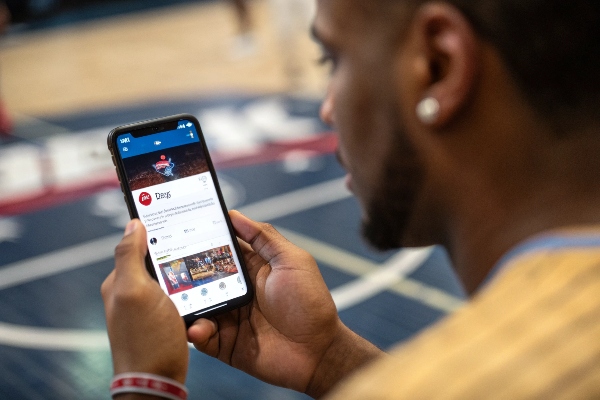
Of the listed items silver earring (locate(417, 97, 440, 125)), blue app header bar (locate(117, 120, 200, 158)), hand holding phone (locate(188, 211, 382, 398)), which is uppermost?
silver earring (locate(417, 97, 440, 125))

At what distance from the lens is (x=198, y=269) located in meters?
1.59

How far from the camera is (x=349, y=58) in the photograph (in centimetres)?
95

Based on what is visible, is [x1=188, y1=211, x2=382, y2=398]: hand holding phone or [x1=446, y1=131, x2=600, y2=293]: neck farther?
[x1=188, y1=211, x2=382, y2=398]: hand holding phone

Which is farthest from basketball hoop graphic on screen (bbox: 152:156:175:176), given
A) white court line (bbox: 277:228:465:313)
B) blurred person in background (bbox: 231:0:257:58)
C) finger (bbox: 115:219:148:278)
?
blurred person in background (bbox: 231:0:257:58)

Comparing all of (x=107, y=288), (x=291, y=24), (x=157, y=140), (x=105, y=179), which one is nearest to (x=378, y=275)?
(x=157, y=140)

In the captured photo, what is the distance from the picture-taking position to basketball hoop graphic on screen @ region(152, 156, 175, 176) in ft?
5.31

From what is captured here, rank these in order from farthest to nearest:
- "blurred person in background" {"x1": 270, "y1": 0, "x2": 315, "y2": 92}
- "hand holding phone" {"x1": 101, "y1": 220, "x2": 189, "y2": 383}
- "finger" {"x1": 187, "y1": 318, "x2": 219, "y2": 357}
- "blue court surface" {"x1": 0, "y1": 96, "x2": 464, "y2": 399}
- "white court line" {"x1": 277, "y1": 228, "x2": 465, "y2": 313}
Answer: "blurred person in background" {"x1": 270, "y1": 0, "x2": 315, "y2": 92} → "white court line" {"x1": 277, "y1": 228, "x2": 465, "y2": 313} → "blue court surface" {"x1": 0, "y1": 96, "x2": 464, "y2": 399} → "finger" {"x1": 187, "y1": 318, "x2": 219, "y2": 357} → "hand holding phone" {"x1": 101, "y1": 220, "x2": 189, "y2": 383}

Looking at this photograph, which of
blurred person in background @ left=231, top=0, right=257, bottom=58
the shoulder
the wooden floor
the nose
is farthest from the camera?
blurred person in background @ left=231, top=0, right=257, bottom=58

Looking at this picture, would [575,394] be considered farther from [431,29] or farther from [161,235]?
[161,235]

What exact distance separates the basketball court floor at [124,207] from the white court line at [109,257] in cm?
1

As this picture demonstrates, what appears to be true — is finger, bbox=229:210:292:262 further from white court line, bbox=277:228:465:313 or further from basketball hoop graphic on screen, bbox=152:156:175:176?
white court line, bbox=277:228:465:313

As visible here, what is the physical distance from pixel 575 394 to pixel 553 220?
27 centimetres

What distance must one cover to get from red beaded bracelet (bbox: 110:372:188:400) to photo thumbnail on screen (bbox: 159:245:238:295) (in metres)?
0.38

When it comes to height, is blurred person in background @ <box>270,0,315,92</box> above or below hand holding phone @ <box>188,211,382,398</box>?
below
